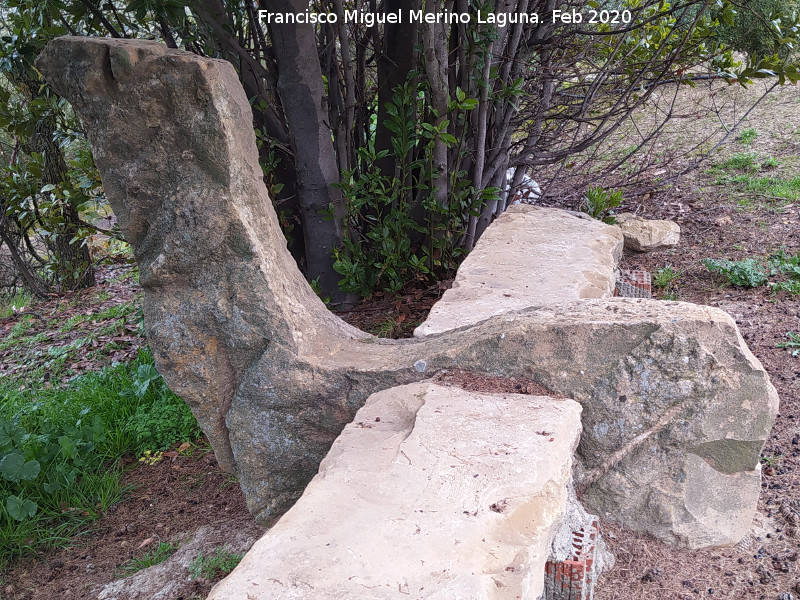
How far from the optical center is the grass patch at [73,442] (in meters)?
3.23

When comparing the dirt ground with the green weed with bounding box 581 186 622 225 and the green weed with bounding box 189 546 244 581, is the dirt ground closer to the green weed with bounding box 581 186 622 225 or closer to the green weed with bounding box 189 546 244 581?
the green weed with bounding box 189 546 244 581

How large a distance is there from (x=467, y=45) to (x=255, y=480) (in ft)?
9.62

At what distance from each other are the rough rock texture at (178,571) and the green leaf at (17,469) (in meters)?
0.76

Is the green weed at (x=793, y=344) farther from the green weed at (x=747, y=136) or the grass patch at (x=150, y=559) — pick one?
the green weed at (x=747, y=136)

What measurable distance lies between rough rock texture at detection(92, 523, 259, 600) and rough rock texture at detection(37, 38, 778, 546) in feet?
0.97

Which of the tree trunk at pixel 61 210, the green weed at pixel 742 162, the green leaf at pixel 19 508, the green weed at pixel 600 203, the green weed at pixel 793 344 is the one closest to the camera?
the green leaf at pixel 19 508

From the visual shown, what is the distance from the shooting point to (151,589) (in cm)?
275

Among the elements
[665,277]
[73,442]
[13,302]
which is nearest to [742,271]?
[665,277]

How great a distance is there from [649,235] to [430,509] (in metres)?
3.83

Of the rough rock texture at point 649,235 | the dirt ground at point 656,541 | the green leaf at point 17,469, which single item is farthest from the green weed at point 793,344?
the green leaf at point 17,469

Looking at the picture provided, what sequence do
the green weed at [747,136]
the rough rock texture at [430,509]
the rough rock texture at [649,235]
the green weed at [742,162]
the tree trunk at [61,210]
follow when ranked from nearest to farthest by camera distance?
the rough rock texture at [430,509] → the rough rock texture at [649,235] → the tree trunk at [61,210] → the green weed at [742,162] → the green weed at [747,136]

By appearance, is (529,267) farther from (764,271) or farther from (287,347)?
(764,271)

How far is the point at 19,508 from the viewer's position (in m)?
3.19

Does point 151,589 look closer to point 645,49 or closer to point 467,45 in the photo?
point 467,45
